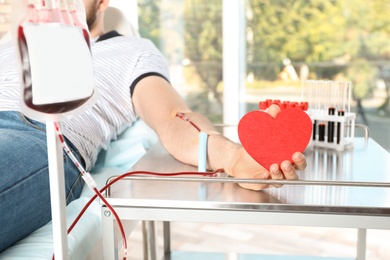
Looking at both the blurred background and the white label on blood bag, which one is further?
the blurred background

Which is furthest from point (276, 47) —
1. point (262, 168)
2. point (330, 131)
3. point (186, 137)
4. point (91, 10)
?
point (262, 168)

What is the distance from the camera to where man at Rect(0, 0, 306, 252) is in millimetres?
931

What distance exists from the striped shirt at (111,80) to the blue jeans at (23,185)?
27 cm

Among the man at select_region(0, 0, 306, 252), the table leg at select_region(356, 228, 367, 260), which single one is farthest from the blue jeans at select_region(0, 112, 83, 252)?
the table leg at select_region(356, 228, 367, 260)

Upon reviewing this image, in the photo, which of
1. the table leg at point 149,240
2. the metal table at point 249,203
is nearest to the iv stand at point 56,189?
the metal table at point 249,203

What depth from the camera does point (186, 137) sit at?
3.86 feet

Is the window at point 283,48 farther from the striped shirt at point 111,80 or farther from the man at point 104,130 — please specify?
the striped shirt at point 111,80

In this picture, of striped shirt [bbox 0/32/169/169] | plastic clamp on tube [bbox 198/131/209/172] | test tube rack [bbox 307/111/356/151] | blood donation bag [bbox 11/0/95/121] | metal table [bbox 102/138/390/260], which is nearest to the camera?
blood donation bag [bbox 11/0/95/121]

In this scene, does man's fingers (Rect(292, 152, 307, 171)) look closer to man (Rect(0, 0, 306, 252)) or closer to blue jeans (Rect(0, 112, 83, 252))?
man (Rect(0, 0, 306, 252))

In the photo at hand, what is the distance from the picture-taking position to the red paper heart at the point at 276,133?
887mm

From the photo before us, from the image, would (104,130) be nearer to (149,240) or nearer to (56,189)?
(149,240)

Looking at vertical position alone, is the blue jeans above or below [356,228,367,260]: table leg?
above

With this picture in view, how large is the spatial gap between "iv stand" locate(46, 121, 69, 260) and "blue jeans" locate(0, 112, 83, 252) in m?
0.34

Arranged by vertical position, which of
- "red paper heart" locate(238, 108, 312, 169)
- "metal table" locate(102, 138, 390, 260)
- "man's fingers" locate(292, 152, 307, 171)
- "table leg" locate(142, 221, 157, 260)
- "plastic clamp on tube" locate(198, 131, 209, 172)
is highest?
"red paper heart" locate(238, 108, 312, 169)
